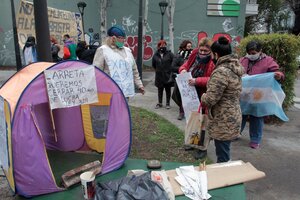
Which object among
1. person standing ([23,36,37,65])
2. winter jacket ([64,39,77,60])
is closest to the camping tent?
winter jacket ([64,39,77,60])

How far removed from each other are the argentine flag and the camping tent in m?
2.24

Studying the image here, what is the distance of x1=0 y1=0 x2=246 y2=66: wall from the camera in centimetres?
1700

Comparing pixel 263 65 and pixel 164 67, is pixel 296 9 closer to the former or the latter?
pixel 164 67

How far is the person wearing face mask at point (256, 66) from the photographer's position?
4789 millimetres

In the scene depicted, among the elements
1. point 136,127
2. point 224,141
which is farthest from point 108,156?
point 136,127

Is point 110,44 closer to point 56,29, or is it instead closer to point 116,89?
point 116,89

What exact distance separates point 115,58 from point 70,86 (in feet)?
3.87

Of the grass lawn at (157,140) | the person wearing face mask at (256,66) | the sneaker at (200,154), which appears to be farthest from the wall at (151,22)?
the sneaker at (200,154)

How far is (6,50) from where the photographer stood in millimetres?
17219

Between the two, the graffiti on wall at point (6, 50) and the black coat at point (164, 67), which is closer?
the black coat at point (164, 67)

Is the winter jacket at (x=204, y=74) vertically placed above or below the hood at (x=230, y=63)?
below

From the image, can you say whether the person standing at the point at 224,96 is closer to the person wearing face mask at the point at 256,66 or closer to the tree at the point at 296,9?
the person wearing face mask at the point at 256,66

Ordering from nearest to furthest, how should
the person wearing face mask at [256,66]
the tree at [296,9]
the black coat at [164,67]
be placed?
the person wearing face mask at [256,66], the black coat at [164,67], the tree at [296,9]

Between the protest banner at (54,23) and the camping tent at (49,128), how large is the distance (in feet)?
10.6
